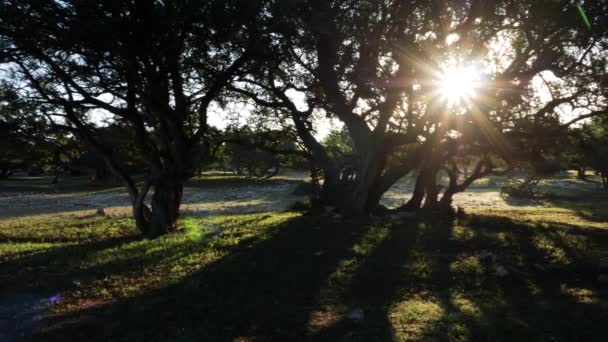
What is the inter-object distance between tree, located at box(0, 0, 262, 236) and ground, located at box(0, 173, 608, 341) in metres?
3.08

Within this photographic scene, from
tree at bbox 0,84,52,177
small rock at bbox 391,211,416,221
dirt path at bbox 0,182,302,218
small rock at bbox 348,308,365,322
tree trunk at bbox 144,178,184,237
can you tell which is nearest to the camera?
small rock at bbox 348,308,365,322

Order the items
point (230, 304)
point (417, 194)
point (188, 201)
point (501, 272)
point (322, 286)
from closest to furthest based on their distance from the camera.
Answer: point (230, 304) → point (322, 286) → point (501, 272) → point (417, 194) → point (188, 201)

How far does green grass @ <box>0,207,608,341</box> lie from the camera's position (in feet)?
19.6

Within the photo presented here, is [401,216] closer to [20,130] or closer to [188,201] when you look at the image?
[20,130]

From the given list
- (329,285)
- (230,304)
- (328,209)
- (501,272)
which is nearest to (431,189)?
(328,209)

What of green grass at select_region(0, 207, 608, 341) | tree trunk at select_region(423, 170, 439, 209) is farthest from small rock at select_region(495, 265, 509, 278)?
tree trunk at select_region(423, 170, 439, 209)

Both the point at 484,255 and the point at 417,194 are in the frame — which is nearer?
the point at 484,255

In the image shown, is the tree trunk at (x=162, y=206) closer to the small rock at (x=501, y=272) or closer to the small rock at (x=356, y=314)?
the small rock at (x=356, y=314)

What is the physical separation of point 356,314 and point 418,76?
10040 mm

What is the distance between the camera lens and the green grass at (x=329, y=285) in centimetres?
597

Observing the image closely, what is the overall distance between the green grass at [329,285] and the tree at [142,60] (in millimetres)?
3375

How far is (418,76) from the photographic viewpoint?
14.5 m

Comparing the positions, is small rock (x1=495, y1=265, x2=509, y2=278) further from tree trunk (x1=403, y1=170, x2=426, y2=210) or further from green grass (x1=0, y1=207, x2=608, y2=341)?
tree trunk (x1=403, y1=170, x2=426, y2=210)

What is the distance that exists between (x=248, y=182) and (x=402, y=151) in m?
40.2
